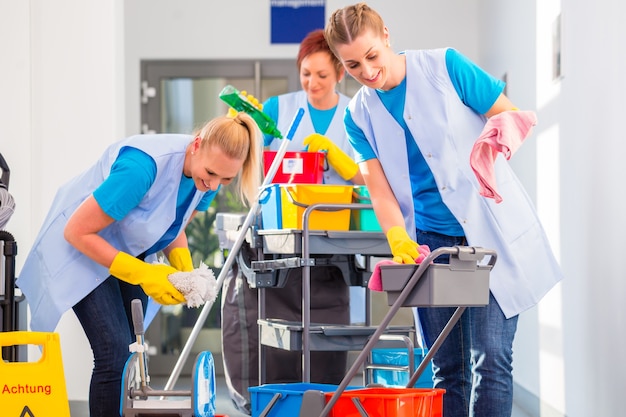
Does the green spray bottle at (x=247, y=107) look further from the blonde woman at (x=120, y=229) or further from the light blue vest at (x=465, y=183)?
the light blue vest at (x=465, y=183)

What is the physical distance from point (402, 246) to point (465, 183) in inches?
9.6

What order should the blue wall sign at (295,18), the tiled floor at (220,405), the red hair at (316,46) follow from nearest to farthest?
the red hair at (316,46) < the tiled floor at (220,405) < the blue wall sign at (295,18)

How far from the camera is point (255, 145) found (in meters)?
2.48

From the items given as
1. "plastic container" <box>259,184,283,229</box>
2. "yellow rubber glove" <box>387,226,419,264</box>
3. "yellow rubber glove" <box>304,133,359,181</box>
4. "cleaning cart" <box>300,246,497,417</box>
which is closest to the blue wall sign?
"yellow rubber glove" <box>304,133,359,181</box>

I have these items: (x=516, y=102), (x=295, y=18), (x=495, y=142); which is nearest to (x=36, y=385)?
(x=495, y=142)

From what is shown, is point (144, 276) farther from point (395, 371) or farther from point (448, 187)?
point (395, 371)

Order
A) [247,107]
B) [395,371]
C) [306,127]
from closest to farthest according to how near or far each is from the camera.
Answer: [395,371]
[247,107]
[306,127]

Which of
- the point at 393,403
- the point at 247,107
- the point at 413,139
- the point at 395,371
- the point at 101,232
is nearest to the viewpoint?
the point at 393,403

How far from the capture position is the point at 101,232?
A: 2477 mm

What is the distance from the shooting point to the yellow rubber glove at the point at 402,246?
1956mm

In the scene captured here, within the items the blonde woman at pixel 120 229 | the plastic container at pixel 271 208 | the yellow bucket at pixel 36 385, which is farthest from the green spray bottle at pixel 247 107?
the yellow bucket at pixel 36 385

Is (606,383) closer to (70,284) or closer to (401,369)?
(401,369)

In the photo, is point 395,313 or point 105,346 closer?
point 395,313

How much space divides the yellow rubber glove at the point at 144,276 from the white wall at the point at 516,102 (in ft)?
4.15
